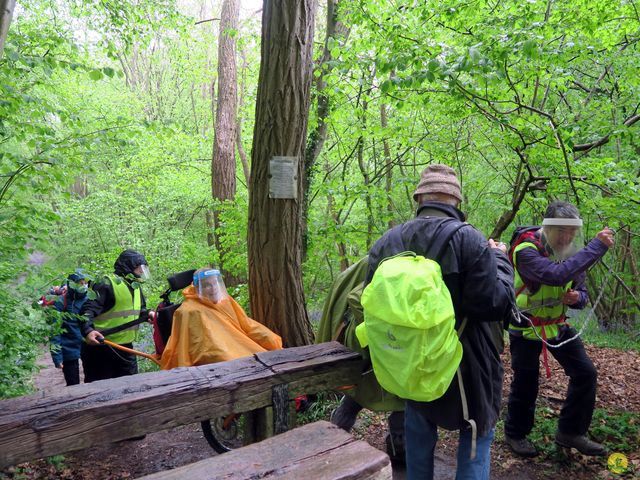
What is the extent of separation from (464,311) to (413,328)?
1.26 ft

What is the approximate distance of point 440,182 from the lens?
2.61 metres

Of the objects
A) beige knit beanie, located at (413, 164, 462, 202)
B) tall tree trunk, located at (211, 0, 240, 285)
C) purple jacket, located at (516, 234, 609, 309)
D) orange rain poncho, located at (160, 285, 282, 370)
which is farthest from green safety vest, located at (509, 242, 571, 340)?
tall tree trunk, located at (211, 0, 240, 285)

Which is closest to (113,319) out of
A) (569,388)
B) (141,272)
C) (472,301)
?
(141,272)

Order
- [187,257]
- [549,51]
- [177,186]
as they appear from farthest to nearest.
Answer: [177,186] < [187,257] < [549,51]

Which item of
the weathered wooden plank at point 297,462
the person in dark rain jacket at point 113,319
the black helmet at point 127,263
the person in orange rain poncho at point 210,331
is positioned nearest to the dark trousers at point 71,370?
the person in dark rain jacket at point 113,319

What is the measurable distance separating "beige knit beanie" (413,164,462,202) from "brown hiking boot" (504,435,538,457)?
→ 259cm

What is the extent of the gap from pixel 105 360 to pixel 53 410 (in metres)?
2.99

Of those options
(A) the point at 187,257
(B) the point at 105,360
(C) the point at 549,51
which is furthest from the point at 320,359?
(A) the point at 187,257

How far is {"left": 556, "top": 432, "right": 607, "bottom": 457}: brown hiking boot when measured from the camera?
3.79m

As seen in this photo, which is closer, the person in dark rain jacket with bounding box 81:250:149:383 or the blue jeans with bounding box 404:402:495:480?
the blue jeans with bounding box 404:402:495:480

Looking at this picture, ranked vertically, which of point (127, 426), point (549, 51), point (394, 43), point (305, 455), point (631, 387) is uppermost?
point (394, 43)

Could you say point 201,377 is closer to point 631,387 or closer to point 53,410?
point 53,410

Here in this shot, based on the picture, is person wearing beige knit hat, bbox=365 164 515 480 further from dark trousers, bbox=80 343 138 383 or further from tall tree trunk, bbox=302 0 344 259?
dark trousers, bbox=80 343 138 383

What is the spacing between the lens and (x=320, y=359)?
3.18 m
